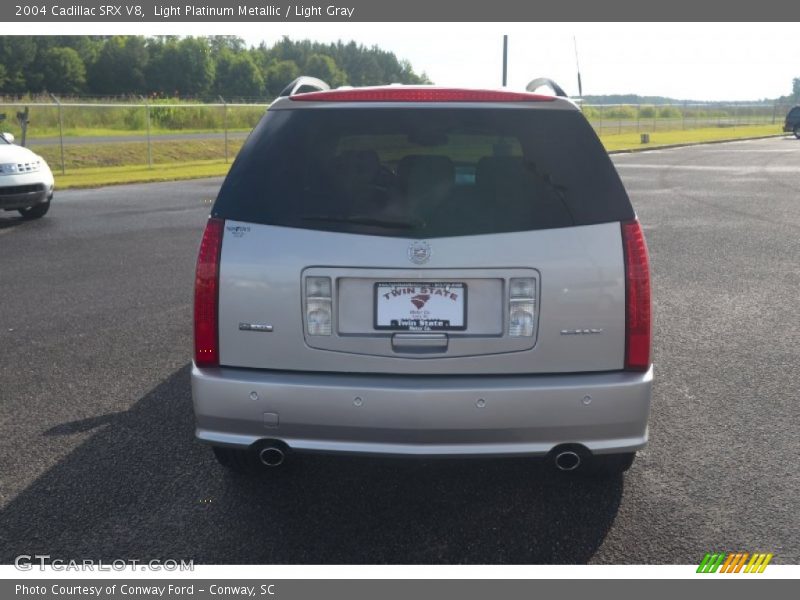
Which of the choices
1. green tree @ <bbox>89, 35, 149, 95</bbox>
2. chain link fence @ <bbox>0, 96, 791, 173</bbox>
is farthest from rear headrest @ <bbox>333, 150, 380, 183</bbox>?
green tree @ <bbox>89, 35, 149, 95</bbox>

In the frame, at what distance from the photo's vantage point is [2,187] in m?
13.4

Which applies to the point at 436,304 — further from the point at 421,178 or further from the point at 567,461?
the point at 567,461

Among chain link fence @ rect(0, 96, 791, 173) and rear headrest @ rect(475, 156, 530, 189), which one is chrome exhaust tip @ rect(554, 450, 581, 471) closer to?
rear headrest @ rect(475, 156, 530, 189)

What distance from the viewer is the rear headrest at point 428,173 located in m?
3.56

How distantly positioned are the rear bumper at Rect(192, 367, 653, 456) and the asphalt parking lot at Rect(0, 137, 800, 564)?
1.33 ft

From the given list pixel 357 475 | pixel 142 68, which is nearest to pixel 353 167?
pixel 357 475

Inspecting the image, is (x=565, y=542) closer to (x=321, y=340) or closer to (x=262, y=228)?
(x=321, y=340)

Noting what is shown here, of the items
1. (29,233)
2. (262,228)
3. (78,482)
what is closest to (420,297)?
(262,228)

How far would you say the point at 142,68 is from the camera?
95.5m

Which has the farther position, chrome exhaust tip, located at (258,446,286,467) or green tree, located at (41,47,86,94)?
green tree, located at (41,47,86,94)

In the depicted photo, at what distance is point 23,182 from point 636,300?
12.3 meters

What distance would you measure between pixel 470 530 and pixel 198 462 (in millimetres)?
1489

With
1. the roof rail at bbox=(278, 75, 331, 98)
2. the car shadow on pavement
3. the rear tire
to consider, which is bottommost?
the car shadow on pavement

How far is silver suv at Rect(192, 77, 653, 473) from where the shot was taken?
11.2 ft
